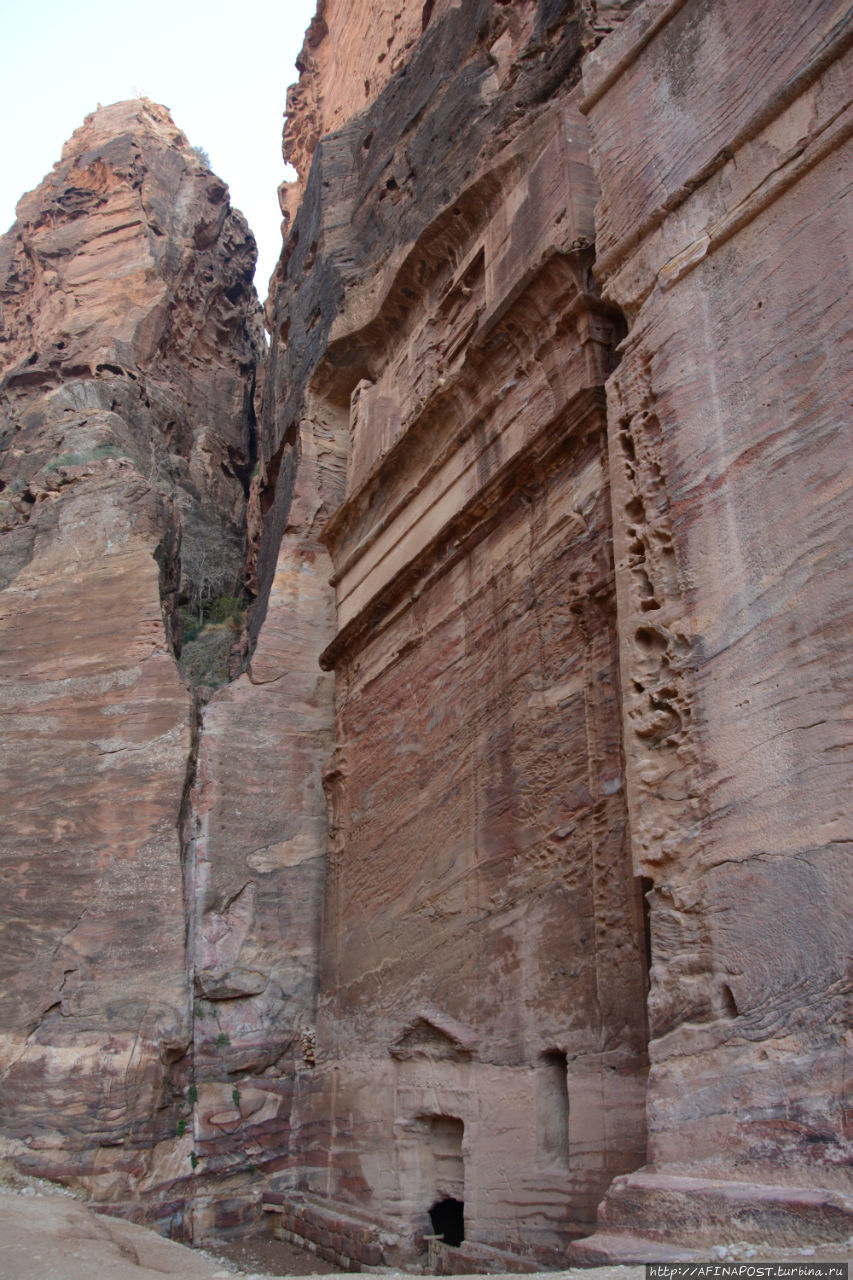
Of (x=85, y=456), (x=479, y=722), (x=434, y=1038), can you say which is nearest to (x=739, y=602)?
(x=479, y=722)

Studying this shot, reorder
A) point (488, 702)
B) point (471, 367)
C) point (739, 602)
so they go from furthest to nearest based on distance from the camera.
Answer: point (471, 367) → point (488, 702) → point (739, 602)

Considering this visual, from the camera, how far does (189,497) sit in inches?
627

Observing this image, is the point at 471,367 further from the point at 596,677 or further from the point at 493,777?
the point at 493,777

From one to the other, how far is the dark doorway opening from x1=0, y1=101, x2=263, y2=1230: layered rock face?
229cm

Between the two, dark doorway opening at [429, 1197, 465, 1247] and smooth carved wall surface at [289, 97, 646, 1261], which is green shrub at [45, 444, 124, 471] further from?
dark doorway opening at [429, 1197, 465, 1247]

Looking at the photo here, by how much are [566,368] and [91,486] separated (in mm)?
6694

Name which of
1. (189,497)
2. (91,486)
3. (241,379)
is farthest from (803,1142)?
(241,379)

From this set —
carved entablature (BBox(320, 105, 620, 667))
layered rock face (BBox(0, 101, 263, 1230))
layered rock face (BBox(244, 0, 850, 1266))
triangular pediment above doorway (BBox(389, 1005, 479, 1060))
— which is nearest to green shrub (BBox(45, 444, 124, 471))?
layered rock face (BBox(0, 101, 263, 1230))

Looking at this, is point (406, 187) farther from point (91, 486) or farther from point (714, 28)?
point (714, 28)

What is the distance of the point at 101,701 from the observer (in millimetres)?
9750

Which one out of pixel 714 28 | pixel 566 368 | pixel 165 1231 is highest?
pixel 714 28

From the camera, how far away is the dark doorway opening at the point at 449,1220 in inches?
268

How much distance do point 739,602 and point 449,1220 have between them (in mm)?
5207

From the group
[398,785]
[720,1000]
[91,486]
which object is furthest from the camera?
[91,486]
